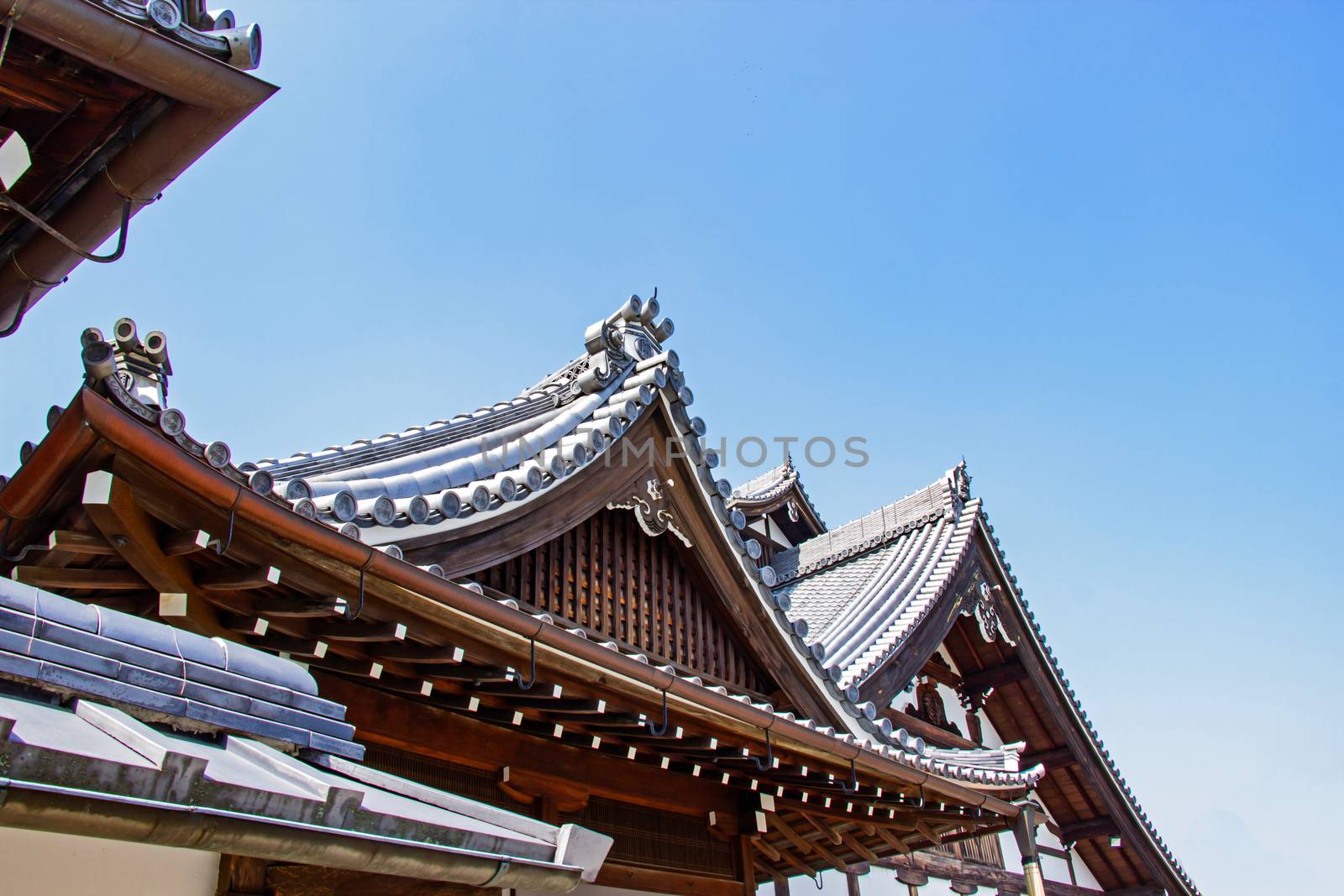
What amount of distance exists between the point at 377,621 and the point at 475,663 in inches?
27.3

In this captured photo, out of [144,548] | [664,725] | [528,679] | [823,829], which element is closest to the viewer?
[144,548]

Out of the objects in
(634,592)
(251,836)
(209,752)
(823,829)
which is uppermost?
(634,592)

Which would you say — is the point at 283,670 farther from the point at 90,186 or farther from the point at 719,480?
the point at 719,480

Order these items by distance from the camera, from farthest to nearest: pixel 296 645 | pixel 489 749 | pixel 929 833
→ pixel 929 833, pixel 489 749, pixel 296 645

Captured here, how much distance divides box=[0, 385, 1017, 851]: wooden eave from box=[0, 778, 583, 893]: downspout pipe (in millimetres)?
1716

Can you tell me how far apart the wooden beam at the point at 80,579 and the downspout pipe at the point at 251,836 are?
2.22 metres

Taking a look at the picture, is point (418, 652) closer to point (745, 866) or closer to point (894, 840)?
point (745, 866)

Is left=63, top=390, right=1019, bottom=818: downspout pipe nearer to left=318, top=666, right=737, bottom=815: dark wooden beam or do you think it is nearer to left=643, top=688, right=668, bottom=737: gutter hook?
left=643, top=688, right=668, bottom=737: gutter hook

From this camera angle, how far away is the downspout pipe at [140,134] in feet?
12.2

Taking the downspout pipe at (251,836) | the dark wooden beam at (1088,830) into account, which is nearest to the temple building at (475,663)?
the downspout pipe at (251,836)

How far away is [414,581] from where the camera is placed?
4.73 m

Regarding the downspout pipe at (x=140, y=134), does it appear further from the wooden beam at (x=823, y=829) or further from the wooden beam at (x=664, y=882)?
the wooden beam at (x=823, y=829)

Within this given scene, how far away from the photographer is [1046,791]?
564 inches

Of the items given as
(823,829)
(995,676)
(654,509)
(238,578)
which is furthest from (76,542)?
(995,676)
